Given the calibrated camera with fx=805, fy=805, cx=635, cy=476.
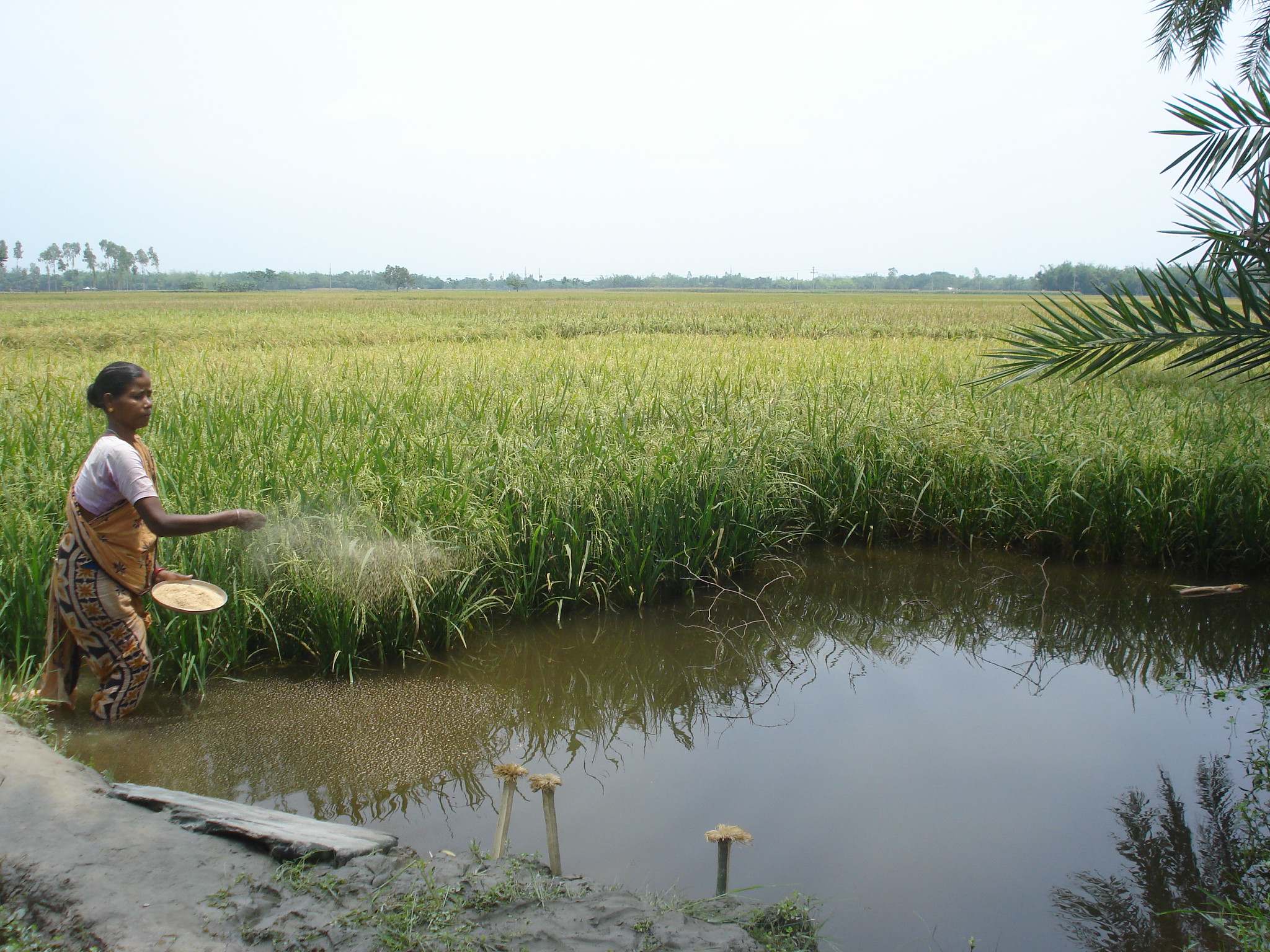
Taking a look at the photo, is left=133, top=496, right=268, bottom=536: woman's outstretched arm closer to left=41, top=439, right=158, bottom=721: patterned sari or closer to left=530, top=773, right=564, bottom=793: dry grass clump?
left=41, top=439, right=158, bottom=721: patterned sari

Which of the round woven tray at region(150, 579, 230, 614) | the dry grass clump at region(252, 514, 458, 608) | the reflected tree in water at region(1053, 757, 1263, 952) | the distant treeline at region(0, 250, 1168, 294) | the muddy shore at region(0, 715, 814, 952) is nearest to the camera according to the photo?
the muddy shore at region(0, 715, 814, 952)

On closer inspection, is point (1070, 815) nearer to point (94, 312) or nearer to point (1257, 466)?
point (1257, 466)

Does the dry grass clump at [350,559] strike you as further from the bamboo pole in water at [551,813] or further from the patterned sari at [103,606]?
the bamboo pole in water at [551,813]

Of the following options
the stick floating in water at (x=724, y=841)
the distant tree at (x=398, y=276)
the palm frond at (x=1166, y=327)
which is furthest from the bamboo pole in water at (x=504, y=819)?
the distant tree at (x=398, y=276)

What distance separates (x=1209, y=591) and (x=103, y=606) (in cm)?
579

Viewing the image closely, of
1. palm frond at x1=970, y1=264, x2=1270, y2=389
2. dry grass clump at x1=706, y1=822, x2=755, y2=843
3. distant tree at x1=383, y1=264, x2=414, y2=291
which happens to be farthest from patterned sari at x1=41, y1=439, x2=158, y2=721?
distant tree at x1=383, y1=264, x2=414, y2=291

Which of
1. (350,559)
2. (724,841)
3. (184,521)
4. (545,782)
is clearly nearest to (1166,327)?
(724,841)

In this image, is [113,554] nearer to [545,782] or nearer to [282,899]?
[282,899]

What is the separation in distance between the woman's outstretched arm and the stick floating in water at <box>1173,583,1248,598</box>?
202 inches

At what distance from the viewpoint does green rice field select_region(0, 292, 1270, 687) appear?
3900mm

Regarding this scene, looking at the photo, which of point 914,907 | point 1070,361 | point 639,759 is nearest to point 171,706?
point 639,759

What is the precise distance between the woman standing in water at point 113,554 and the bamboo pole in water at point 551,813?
1487mm

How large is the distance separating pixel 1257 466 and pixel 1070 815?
12.0 feet

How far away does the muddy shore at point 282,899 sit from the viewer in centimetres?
189
